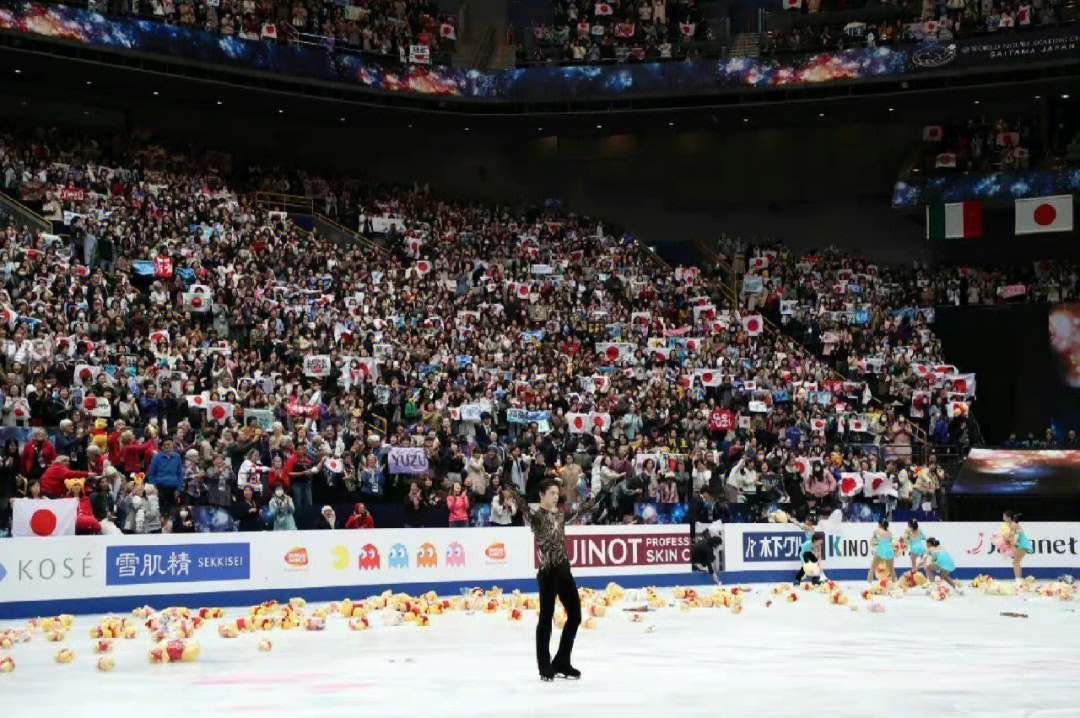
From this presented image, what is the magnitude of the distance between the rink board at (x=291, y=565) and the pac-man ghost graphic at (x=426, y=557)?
2 cm

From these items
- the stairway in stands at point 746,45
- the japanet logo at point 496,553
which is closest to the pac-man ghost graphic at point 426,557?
the japanet logo at point 496,553

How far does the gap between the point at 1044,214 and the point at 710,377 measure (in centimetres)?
1488

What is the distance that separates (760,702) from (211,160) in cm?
3692

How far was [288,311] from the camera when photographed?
111ft

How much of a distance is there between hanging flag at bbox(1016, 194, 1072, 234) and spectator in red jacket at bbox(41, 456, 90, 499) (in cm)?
3305

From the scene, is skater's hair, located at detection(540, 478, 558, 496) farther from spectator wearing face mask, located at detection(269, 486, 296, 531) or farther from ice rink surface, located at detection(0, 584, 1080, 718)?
spectator wearing face mask, located at detection(269, 486, 296, 531)

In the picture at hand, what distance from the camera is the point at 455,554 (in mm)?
25750

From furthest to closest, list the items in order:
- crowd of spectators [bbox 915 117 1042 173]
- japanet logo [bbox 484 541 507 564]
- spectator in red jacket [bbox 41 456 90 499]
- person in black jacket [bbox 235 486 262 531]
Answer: crowd of spectators [bbox 915 117 1042 173]
japanet logo [bbox 484 541 507 564]
person in black jacket [bbox 235 486 262 531]
spectator in red jacket [bbox 41 456 90 499]

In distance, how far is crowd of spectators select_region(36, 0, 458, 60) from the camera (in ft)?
136

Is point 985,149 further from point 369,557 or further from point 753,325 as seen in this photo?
point 369,557

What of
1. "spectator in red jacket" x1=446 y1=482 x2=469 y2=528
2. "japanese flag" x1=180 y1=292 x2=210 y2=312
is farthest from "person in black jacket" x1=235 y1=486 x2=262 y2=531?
"japanese flag" x1=180 y1=292 x2=210 y2=312

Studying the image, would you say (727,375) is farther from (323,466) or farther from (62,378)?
(62,378)

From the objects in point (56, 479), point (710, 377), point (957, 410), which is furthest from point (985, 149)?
point (56, 479)

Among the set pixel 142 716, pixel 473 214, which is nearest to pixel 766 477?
pixel 473 214
